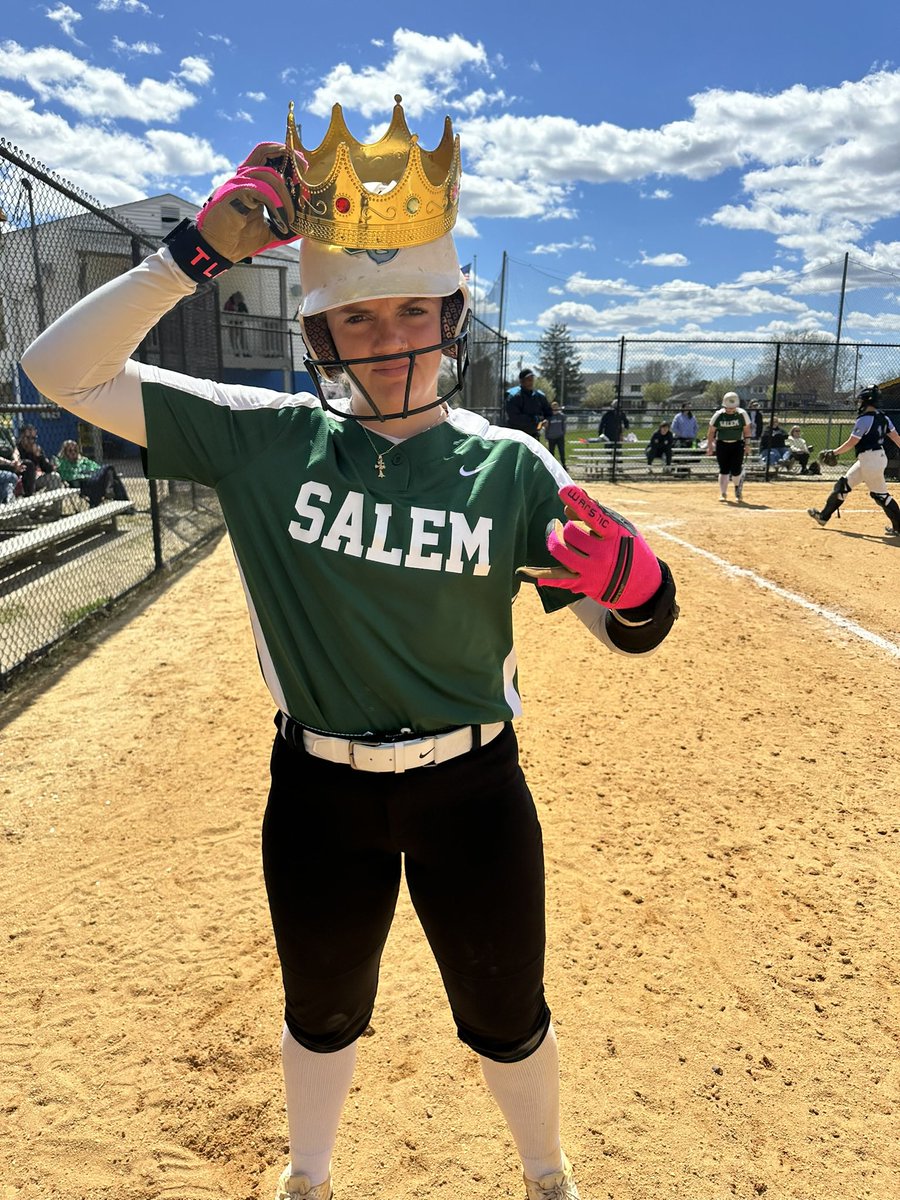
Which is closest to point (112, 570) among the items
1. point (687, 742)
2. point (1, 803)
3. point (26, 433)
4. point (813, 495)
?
point (26, 433)

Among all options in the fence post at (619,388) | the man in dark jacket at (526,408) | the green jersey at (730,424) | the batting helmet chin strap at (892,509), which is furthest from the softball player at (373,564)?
the fence post at (619,388)

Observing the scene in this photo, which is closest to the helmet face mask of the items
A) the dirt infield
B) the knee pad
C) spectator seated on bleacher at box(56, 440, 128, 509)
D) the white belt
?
the white belt

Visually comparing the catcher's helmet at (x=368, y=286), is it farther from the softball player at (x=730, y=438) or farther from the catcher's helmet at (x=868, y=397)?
the softball player at (x=730, y=438)

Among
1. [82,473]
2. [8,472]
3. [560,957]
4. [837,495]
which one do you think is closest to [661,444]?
[837,495]

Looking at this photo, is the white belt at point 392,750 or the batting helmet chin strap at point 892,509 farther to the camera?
the batting helmet chin strap at point 892,509

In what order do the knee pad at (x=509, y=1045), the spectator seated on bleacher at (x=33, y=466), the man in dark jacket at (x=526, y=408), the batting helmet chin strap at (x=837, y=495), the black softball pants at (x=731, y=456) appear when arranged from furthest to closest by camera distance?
the black softball pants at (x=731, y=456) → the man in dark jacket at (x=526, y=408) → the batting helmet chin strap at (x=837, y=495) → the spectator seated on bleacher at (x=33, y=466) → the knee pad at (x=509, y=1045)

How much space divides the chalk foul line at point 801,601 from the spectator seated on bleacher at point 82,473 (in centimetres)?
712

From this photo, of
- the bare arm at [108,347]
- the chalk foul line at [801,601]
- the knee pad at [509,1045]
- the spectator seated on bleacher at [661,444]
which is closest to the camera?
the bare arm at [108,347]

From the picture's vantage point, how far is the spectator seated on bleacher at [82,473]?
9.63 meters

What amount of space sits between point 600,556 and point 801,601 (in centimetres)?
609

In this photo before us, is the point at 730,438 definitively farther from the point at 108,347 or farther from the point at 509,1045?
the point at 108,347

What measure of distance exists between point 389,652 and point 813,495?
15344mm

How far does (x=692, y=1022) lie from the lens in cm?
241

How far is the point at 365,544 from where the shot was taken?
1.49m
